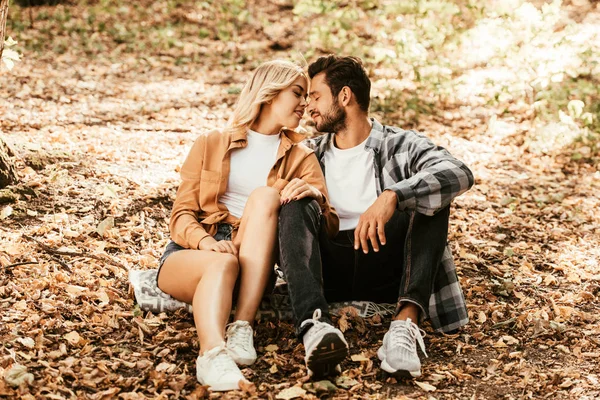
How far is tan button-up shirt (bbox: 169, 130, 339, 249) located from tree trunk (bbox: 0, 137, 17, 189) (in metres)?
1.76

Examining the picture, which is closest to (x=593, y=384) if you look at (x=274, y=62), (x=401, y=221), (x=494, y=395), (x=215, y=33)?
(x=494, y=395)

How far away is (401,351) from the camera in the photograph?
3.02 m

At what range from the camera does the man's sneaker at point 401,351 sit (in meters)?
2.97

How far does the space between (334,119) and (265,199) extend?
93 cm

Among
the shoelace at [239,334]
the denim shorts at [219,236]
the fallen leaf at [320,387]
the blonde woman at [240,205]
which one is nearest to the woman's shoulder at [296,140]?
the blonde woman at [240,205]

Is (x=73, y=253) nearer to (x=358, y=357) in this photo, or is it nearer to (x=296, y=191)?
(x=296, y=191)

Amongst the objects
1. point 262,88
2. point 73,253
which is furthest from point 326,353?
point 73,253

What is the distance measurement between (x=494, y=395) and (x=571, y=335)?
89 centimetres

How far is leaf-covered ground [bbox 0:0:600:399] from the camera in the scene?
9.86ft

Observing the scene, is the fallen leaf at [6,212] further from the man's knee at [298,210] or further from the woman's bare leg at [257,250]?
the man's knee at [298,210]

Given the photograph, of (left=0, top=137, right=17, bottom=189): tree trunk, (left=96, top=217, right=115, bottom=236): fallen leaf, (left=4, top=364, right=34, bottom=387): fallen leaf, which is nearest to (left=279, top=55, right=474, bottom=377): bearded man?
(left=4, top=364, right=34, bottom=387): fallen leaf

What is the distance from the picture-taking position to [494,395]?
2969 mm

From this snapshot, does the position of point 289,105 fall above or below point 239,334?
above

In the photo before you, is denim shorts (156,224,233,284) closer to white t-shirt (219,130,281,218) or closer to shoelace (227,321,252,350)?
white t-shirt (219,130,281,218)
